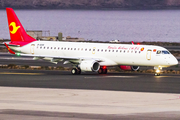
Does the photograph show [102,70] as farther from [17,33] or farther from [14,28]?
[14,28]

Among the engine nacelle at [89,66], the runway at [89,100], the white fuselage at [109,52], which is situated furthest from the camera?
the engine nacelle at [89,66]

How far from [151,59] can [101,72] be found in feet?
21.8

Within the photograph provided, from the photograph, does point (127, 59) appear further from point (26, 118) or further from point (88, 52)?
point (26, 118)

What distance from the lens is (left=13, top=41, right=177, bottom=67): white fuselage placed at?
157ft

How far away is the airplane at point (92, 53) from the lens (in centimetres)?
4806

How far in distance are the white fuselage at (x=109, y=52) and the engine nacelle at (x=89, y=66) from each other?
0.96m

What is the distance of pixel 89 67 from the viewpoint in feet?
160

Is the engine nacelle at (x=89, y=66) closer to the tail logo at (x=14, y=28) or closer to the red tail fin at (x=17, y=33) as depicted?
the red tail fin at (x=17, y=33)

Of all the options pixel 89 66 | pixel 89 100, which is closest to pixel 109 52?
pixel 89 66

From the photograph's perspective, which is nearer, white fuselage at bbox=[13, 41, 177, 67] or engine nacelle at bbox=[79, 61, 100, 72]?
white fuselage at bbox=[13, 41, 177, 67]

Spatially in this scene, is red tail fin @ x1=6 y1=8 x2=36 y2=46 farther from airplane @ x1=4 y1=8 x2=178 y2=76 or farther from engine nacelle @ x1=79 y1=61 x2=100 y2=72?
engine nacelle @ x1=79 y1=61 x2=100 y2=72

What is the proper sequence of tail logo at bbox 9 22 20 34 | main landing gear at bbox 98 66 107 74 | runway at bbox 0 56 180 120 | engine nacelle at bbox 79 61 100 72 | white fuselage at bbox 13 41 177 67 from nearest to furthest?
1. runway at bbox 0 56 180 120
2. white fuselage at bbox 13 41 177 67
3. engine nacelle at bbox 79 61 100 72
4. main landing gear at bbox 98 66 107 74
5. tail logo at bbox 9 22 20 34

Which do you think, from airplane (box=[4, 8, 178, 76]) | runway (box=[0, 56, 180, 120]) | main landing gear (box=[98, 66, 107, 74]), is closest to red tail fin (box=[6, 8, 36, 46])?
airplane (box=[4, 8, 178, 76])

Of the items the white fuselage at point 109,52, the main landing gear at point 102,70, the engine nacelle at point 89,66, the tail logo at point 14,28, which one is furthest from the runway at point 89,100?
the tail logo at point 14,28
